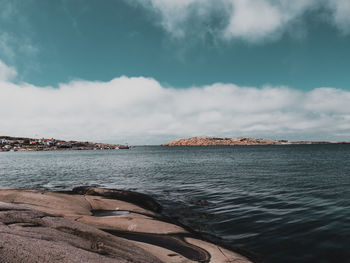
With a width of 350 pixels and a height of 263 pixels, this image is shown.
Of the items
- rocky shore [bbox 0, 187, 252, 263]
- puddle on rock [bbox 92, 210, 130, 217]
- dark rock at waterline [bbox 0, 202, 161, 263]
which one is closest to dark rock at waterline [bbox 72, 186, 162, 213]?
rocky shore [bbox 0, 187, 252, 263]

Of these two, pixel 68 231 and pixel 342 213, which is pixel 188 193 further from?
pixel 68 231

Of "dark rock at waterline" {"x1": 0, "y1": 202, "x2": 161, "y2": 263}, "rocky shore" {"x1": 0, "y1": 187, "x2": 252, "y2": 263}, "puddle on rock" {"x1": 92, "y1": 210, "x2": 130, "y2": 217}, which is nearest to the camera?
"dark rock at waterline" {"x1": 0, "y1": 202, "x2": 161, "y2": 263}

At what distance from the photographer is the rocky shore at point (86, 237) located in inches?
174

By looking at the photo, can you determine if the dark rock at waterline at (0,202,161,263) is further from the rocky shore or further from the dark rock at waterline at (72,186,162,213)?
the dark rock at waterline at (72,186,162,213)

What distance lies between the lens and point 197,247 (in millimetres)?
8469


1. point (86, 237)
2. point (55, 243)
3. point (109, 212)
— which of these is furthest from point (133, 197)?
point (55, 243)

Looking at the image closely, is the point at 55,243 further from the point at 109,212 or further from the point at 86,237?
the point at 109,212

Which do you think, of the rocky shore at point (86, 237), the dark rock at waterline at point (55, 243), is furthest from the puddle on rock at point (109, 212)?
the dark rock at waterline at point (55, 243)

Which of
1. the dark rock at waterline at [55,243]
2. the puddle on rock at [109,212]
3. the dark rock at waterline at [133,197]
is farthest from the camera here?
the dark rock at waterline at [133,197]

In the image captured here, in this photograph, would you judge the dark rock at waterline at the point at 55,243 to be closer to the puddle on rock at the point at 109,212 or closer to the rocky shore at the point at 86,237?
the rocky shore at the point at 86,237

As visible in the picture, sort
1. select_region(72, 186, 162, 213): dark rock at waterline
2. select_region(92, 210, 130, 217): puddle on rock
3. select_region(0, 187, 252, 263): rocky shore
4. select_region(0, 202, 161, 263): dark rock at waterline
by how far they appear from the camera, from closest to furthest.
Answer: select_region(0, 202, 161, 263): dark rock at waterline → select_region(0, 187, 252, 263): rocky shore → select_region(92, 210, 130, 217): puddle on rock → select_region(72, 186, 162, 213): dark rock at waterline

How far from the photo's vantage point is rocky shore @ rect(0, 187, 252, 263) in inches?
174

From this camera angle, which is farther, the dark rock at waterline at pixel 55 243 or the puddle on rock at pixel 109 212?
the puddle on rock at pixel 109 212

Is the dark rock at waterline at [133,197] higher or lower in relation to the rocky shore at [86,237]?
lower
